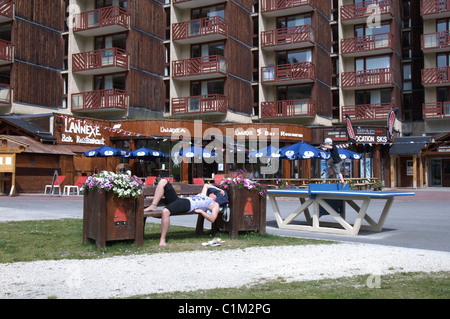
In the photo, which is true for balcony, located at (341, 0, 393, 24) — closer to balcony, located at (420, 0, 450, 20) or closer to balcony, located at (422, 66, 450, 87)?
balcony, located at (420, 0, 450, 20)

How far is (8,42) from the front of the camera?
1286 inches

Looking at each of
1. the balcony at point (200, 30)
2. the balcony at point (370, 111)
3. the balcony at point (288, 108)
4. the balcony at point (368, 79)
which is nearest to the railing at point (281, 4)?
the balcony at point (200, 30)

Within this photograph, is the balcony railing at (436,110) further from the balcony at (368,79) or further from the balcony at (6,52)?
the balcony at (6,52)

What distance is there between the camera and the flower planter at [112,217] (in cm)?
784

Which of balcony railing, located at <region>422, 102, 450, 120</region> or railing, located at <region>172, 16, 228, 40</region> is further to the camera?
balcony railing, located at <region>422, 102, 450, 120</region>

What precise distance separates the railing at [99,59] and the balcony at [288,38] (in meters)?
11.4

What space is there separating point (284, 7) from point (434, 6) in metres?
12.0

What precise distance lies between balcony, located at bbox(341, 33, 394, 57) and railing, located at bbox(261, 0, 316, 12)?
15.7 ft

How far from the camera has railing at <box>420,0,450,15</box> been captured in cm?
3938

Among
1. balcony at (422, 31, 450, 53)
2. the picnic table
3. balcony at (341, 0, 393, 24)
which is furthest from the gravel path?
balcony at (422, 31, 450, 53)

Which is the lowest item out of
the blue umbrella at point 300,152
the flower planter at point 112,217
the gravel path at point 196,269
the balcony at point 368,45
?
the gravel path at point 196,269

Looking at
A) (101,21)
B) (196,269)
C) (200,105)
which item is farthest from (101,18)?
(196,269)

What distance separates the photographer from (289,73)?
1544 inches
